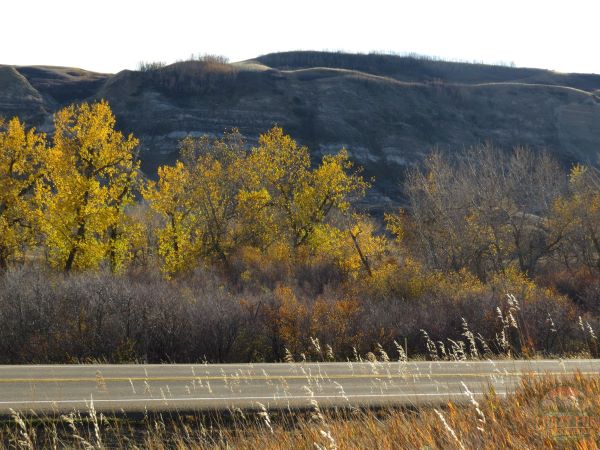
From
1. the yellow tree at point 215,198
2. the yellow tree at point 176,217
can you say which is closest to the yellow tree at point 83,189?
the yellow tree at point 176,217

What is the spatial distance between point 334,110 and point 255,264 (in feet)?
310

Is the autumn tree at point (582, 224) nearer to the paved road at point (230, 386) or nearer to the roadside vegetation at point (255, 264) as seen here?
the roadside vegetation at point (255, 264)

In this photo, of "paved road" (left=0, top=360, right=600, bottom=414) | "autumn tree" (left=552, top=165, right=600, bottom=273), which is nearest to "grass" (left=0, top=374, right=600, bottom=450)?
"paved road" (left=0, top=360, right=600, bottom=414)

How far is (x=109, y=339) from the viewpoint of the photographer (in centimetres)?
1992

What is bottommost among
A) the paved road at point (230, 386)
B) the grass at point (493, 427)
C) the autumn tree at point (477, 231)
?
the autumn tree at point (477, 231)

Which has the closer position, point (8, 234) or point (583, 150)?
point (8, 234)

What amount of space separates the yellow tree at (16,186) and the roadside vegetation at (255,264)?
89mm

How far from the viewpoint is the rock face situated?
11675 cm

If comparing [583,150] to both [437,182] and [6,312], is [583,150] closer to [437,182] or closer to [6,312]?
[437,182]

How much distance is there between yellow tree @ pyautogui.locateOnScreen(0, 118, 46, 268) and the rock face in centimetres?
6964

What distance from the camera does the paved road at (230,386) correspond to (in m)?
9.57

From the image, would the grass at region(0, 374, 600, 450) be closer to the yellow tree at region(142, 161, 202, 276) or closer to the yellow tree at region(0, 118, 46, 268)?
the yellow tree at region(0, 118, 46, 268)

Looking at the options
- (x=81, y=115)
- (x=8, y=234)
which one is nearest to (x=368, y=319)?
(x=81, y=115)

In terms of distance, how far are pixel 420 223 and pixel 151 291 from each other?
21.6 meters
